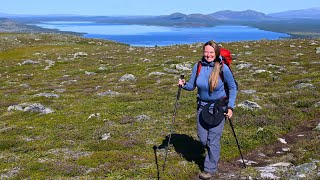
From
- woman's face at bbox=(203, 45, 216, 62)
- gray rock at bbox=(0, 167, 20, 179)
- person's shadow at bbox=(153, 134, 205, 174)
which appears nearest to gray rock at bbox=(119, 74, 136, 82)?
person's shadow at bbox=(153, 134, 205, 174)

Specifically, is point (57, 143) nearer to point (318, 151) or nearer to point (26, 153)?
point (26, 153)

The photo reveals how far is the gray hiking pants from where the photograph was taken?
1114cm

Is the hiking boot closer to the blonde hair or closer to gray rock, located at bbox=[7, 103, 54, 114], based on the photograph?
the blonde hair

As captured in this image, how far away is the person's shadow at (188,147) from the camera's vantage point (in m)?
13.3

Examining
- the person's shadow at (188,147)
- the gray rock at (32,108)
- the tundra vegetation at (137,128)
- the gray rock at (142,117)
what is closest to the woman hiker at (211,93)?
the tundra vegetation at (137,128)

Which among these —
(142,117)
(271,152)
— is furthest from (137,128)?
(271,152)

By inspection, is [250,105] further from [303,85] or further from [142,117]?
[303,85]

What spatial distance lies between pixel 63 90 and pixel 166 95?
1140cm

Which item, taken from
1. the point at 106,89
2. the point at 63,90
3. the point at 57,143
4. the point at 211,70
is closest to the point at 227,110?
the point at 211,70

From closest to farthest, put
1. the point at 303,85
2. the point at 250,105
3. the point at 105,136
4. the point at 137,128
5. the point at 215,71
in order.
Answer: the point at 215,71
the point at 105,136
the point at 137,128
the point at 250,105
the point at 303,85

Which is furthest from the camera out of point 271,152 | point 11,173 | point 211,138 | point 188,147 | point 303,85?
point 303,85

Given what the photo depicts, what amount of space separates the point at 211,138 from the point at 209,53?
8.99 feet

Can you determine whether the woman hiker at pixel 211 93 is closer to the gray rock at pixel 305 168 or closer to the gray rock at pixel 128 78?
the gray rock at pixel 305 168

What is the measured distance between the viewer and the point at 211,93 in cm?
1092
